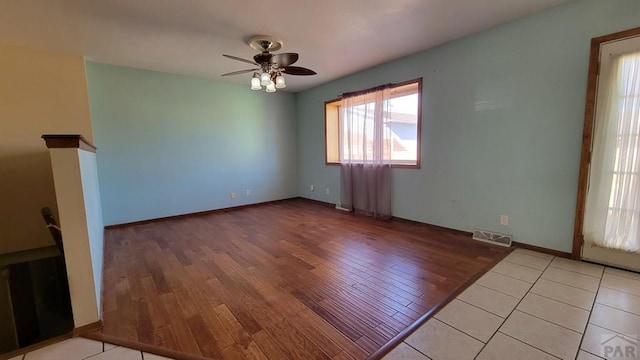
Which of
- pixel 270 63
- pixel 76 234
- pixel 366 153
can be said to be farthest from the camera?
pixel 366 153

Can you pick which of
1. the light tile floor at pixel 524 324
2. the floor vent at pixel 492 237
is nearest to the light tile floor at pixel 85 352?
the light tile floor at pixel 524 324

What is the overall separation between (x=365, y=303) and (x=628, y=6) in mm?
3236

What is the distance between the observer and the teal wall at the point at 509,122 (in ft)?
7.91

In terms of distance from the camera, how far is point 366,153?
4.30m

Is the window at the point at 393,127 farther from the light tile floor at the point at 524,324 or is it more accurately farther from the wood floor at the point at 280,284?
the light tile floor at the point at 524,324

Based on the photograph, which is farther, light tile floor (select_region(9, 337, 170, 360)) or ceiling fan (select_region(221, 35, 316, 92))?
ceiling fan (select_region(221, 35, 316, 92))

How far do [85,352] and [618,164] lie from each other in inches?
165

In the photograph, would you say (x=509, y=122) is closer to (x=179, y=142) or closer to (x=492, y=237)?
(x=492, y=237)

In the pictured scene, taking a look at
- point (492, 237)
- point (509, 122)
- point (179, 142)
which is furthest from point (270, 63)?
point (492, 237)

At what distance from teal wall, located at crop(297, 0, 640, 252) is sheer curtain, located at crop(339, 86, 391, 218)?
0.33m

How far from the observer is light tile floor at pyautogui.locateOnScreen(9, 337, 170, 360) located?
1445 mm

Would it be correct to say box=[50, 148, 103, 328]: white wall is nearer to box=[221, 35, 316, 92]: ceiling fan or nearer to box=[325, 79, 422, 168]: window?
box=[221, 35, 316, 92]: ceiling fan

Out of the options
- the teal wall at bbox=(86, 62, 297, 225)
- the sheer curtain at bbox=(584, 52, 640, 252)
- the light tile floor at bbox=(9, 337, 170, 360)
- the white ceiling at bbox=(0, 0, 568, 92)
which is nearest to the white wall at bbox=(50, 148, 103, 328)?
the light tile floor at bbox=(9, 337, 170, 360)

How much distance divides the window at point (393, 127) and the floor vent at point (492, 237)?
117cm
